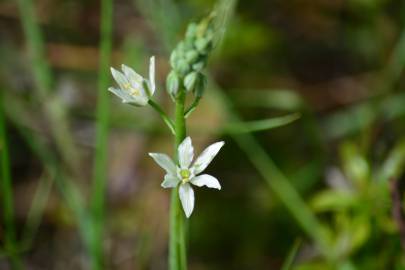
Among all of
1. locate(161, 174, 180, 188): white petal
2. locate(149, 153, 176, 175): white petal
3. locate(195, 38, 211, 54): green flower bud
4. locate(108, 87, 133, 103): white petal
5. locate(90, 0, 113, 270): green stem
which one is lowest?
locate(161, 174, 180, 188): white petal

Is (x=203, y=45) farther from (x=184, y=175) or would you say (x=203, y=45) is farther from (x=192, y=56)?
(x=184, y=175)

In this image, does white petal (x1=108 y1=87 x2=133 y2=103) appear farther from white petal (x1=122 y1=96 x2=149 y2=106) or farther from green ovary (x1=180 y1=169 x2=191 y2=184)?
green ovary (x1=180 y1=169 x2=191 y2=184)

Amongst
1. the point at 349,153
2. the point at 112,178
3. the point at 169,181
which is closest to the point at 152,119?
the point at 112,178

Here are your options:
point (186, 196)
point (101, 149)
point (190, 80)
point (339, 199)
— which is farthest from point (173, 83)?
point (339, 199)

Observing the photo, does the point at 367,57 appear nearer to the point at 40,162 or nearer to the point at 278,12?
the point at 278,12

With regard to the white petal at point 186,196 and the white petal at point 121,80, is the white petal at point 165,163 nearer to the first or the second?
the white petal at point 186,196

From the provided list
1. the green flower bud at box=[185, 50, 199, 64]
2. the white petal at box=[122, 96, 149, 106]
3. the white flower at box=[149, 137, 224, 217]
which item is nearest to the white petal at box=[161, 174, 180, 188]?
the white flower at box=[149, 137, 224, 217]
